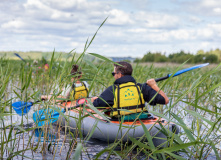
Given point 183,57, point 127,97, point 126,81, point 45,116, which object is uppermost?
point 183,57

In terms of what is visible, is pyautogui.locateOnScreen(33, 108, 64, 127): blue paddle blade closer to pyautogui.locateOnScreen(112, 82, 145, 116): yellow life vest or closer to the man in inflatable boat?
the man in inflatable boat

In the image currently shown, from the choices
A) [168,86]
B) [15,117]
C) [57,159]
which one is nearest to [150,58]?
[168,86]

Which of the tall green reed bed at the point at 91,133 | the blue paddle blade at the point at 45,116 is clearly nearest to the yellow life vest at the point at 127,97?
the tall green reed bed at the point at 91,133

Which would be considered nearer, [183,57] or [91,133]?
[91,133]

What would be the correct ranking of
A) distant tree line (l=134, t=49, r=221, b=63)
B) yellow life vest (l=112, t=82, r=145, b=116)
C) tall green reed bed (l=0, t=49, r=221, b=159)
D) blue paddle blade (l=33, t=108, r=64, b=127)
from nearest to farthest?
tall green reed bed (l=0, t=49, r=221, b=159), blue paddle blade (l=33, t=108, r=64, b=127), yellow life vest (l=112, t=82, r=145, b=116), distant tree line (l=134, t=49, r=221, b=63)

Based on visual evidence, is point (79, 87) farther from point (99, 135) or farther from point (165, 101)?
point (165, 101)

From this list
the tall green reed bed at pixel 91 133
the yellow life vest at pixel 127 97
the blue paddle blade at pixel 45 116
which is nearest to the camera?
the tall green reed bed at pixel 91 133

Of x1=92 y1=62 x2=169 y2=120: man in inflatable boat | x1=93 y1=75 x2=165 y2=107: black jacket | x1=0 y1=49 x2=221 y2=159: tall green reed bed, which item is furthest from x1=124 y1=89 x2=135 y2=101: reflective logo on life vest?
x1=0 y1=49 x2=221 y2=159: tall green reed bed

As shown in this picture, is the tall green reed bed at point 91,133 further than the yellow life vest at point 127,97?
No

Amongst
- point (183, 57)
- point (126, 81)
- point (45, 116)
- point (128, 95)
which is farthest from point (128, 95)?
point (183, 57)

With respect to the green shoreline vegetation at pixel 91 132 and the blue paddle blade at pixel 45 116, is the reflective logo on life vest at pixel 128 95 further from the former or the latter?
the blue paddle blade at pixel 45 116

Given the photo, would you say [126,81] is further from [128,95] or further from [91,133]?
[91,133]

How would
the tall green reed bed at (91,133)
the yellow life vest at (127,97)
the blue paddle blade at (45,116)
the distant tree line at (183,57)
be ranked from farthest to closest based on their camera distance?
the distant tree line at (183,57) < the yellow life vest at (127,97) < the blue paddle blade at (45,116) < the tall green reed bed at (91,133)

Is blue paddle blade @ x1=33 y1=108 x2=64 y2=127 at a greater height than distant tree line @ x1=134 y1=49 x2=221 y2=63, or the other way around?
distant tree line @ x1=134 y1=49 x2=221 y2=63
